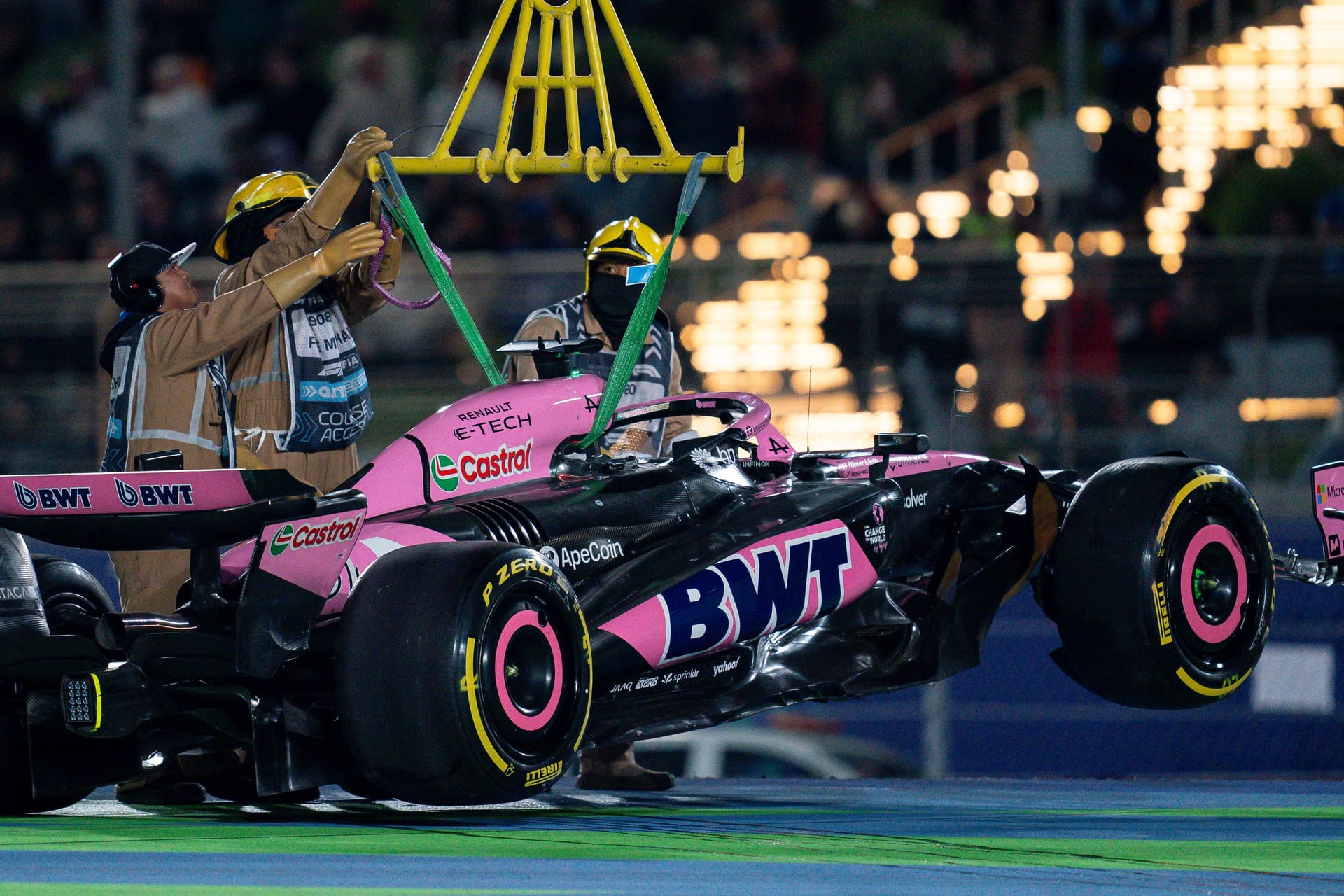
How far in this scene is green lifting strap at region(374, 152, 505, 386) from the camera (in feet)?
20.7

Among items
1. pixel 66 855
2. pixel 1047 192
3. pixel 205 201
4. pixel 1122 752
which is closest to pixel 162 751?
pixel 66 855

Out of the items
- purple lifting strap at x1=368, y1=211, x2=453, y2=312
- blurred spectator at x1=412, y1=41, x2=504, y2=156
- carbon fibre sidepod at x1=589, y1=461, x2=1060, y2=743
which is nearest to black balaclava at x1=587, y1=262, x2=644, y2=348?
purple lifting strap at x1=368, y1=211, x2=453, y2=312

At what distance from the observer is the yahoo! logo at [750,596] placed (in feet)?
19.3

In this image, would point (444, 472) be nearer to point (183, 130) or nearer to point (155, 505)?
point (155, 505)

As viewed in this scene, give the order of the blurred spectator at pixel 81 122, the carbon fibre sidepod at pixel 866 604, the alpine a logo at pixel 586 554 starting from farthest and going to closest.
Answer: the blurred spectator at pixel 81 122, the carbon fibre sidepod at pixel 866 604, the alpine a logo at pixel 586 554

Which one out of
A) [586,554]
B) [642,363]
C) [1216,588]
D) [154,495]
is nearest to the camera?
[154,495]

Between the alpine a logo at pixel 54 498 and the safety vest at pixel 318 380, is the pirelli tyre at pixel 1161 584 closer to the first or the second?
the safety vest at pixel 318 380

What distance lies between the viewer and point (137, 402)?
22.0 ft

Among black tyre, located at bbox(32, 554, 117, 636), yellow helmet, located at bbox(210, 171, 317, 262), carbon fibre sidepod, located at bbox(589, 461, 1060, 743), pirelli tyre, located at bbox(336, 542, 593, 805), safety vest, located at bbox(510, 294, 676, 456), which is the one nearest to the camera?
pirelli tyre, located at bbox(336, 542, 593, 805)

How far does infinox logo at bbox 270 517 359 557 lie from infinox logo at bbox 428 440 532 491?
0.73 m

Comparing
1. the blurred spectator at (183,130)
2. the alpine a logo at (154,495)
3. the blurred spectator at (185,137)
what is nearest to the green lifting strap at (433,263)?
the alpine a logo at (154,495)

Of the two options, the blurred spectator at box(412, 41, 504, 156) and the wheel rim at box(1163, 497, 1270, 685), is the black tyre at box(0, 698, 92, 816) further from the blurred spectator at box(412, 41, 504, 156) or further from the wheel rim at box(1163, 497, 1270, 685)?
the blurred spectator at box(412, 41, 504, 156)

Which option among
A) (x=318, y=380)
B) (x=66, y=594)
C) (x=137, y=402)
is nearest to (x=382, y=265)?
(x=318, y=380)

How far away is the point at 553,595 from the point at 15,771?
5.11ft
